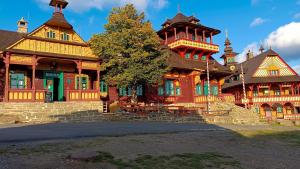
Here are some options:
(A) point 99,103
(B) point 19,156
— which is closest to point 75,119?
→ (A) point 99,103

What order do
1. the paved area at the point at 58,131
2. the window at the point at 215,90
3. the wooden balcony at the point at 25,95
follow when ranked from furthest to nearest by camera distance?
the window at the point at 215,90 → the wooden balcony at the point at 25,95 → the paved area at the point at 58,131

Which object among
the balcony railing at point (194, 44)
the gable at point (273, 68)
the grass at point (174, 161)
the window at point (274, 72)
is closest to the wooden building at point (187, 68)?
the balcony railing at point (194, 44)

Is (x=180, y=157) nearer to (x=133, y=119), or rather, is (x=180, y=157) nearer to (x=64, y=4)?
(x=133, y=119)

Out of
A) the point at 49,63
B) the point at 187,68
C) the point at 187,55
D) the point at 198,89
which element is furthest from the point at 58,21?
the point at 198,89

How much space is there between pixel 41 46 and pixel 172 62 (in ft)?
46.1

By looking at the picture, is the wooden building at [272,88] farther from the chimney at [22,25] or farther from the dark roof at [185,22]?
the chimney at [22,25]

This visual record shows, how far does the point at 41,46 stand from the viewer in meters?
21.7

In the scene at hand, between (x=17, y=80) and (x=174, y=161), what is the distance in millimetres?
19179

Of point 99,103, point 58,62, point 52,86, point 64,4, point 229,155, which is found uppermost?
point 64,4

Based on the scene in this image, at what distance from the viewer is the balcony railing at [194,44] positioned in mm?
32700

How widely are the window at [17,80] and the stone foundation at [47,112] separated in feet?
12.5

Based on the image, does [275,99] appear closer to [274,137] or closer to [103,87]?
[103,87]

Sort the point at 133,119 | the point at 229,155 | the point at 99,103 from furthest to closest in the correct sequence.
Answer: the point at 99,103 < the point at 133,119 < the point at 229,155

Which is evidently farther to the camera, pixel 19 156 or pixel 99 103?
pixel 99 103
